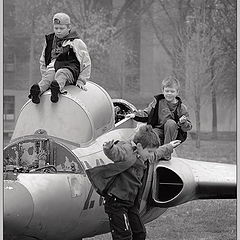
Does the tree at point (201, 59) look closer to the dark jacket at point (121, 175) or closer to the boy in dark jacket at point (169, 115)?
the boy in dark jacket at point (169, 115)

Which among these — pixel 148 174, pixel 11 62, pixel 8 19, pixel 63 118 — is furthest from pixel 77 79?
pixel 11 62

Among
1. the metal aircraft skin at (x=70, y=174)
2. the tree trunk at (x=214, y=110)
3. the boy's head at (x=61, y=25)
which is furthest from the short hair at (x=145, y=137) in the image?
the tree trunk at (x=214, y=110)

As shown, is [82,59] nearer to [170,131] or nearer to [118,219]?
[170,131]

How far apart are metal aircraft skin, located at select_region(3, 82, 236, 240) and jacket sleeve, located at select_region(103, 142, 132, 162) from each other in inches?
20.4

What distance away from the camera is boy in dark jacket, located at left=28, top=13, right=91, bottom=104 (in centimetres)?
827

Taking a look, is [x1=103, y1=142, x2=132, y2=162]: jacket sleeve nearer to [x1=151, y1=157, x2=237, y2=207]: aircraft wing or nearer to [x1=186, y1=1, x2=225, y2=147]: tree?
[x1=151, y1=157, x2=237, y2=207]: aircraft wing

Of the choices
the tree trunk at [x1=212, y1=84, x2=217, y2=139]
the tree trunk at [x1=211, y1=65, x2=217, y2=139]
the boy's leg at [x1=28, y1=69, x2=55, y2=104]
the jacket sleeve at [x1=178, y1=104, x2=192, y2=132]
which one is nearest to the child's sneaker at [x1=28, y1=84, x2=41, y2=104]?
the boy's leg at [x1=28, y1=69, x2=55, y2=104]

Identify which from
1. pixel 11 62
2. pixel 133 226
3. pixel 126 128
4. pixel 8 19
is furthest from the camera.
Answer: pixel 11 62

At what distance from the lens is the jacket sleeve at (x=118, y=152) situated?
6.80m

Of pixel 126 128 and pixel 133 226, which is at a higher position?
pixel 126 128

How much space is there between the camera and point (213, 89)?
29969mm

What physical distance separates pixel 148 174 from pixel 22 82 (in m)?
23.9

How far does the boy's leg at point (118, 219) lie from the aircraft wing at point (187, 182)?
45.7 inches

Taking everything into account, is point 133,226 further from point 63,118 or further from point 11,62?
point 11,62
